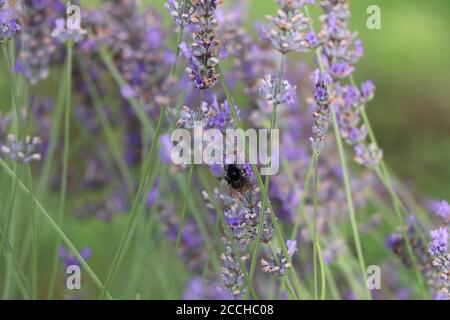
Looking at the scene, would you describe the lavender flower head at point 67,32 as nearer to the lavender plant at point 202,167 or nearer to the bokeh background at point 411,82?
the lavender plant at point 202,167

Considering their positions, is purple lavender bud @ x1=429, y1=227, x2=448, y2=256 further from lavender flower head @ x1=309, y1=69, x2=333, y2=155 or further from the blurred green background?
the blurred green background

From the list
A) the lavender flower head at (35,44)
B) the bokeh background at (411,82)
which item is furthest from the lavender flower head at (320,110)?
the bokeh background at (411,82)

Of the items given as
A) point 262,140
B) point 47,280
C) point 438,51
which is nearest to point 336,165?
point 262,140

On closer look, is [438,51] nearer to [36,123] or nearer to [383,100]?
[383,100]

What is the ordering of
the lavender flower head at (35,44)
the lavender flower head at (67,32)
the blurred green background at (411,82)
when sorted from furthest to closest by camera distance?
the blurred green background at (411,82) < the lavender flower head at (35,44) < the lavender flower head at (67,32)

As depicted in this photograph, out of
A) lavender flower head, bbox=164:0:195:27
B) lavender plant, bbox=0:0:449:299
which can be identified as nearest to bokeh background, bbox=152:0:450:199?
lavender plant, bbox=0:0:449:299
